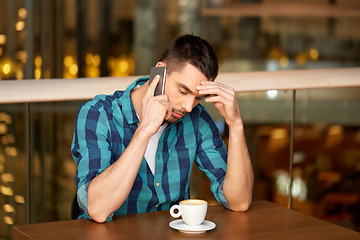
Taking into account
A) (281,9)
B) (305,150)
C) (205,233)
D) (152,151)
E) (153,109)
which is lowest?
(305,150)

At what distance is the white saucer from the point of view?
131 cm

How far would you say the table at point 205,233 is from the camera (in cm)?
128

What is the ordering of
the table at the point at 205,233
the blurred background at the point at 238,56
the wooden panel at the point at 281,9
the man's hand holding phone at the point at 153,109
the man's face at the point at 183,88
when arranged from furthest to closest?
the blurred background at the point at 238,56 → the wooden panel at the point at 281,9 → the man's face at the point at 183,88 → the man's hand holding phone at the point at 153,109 → the table at the point at 205,233

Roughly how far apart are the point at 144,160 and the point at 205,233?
400 millimetres

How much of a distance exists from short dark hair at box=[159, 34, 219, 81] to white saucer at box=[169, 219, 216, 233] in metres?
0.47

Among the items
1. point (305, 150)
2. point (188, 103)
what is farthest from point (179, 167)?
point (305, 150)

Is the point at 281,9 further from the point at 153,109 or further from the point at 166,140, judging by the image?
the point at 153,109

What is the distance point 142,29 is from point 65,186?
3.38 metres

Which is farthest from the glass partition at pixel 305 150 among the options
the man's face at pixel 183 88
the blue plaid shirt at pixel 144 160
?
the man's face at pixel 183 88

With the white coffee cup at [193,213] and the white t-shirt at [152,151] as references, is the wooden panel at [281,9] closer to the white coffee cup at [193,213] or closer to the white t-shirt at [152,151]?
the white t-shirt at [152,151]

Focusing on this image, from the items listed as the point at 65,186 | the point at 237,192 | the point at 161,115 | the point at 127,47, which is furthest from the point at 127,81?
the point at 127,47

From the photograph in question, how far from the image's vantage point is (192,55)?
1.67 metres

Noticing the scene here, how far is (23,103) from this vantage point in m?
1.91

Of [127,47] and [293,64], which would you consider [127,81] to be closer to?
[127,47]
